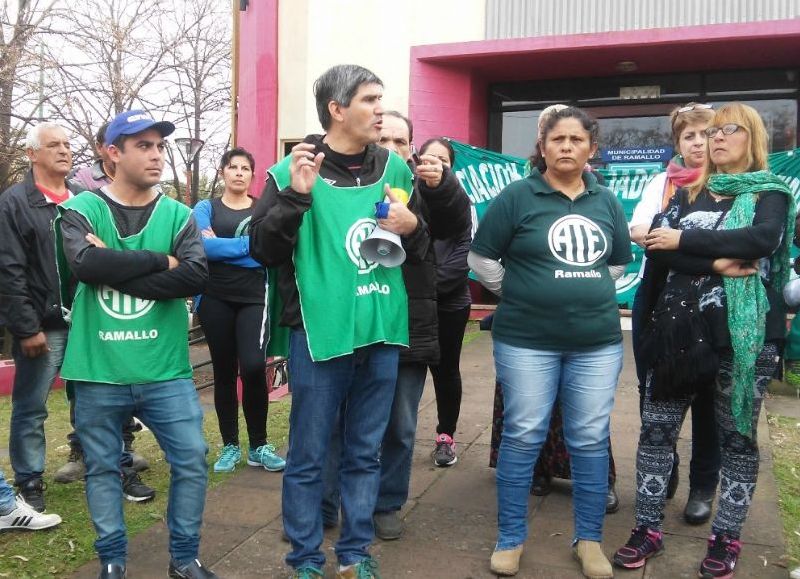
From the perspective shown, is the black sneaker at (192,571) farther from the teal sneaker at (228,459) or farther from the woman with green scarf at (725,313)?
the woman with green scarf at (725,313)

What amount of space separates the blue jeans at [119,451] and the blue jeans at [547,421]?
1.30m

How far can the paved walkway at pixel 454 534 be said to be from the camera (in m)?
3.31

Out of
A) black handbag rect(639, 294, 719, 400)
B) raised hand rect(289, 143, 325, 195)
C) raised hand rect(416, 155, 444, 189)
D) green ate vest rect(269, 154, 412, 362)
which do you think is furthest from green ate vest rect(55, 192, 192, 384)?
black handbag rect(639, 294, 719, 400)

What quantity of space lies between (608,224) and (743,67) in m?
9.18

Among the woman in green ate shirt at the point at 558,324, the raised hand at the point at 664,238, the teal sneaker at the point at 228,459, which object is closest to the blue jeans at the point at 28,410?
the teal sneaker at the point at 228,459

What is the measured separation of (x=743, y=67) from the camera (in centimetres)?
1101

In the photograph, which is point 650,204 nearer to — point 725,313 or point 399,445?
point 725,313

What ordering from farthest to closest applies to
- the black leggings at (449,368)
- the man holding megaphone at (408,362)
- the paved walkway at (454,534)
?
the black leggings at (449,368) → the man holding megaphone at (408,362) → the paved walkway at (454,534)

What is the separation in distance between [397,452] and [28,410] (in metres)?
2.01

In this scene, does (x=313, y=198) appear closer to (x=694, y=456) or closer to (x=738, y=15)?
(x=694, y=456)

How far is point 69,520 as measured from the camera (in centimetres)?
398

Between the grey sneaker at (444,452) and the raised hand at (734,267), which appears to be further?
the grey sneaker at (444,452)

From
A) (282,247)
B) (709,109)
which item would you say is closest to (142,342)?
(282,247)

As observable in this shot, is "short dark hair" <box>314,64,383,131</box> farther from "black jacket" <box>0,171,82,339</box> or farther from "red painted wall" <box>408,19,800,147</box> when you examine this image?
"red painted wall" <box>408,19,800,147</box>
